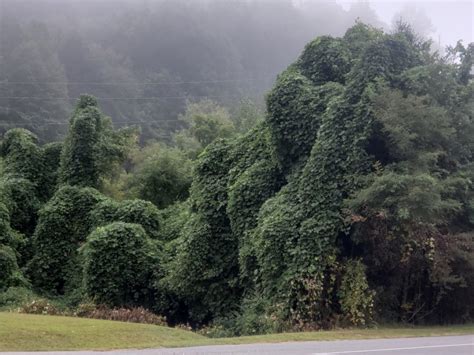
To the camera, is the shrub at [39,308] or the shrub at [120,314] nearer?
the shrub at [120,314]

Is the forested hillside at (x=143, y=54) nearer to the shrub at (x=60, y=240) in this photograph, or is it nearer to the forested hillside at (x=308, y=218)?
the shrub at (x=60, y=240)

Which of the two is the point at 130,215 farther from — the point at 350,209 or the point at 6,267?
the point at 350,209

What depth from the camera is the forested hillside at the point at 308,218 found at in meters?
16.1

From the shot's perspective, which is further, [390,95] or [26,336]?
[390,95]

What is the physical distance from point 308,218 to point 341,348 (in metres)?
6.25

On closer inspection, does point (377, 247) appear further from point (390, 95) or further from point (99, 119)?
point (99, 119)

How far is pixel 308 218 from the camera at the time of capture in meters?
17.3

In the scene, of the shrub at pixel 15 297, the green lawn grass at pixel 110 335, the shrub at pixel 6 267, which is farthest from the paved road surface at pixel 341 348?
the shrub at pixel 6 267

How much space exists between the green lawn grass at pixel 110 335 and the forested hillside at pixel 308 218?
1.56m

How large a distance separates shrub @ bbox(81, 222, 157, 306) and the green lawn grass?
5.91m

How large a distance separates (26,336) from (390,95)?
11212 mm

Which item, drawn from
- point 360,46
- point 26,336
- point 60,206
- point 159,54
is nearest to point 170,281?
point 60,206

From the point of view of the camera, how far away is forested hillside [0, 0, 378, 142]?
5225 centimetres

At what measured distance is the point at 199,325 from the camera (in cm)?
2075
